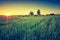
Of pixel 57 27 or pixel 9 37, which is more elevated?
pixel 57 27

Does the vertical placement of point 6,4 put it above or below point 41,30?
above

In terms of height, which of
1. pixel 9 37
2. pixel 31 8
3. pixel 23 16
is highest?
pixel 31 8

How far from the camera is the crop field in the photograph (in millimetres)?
1501

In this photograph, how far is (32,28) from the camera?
1513 mm

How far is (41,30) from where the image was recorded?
1.52 meters

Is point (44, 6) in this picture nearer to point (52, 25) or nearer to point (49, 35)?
point (52, 25)

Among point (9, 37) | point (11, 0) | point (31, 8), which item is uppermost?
point (11, 0)

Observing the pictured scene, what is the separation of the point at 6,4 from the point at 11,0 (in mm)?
90

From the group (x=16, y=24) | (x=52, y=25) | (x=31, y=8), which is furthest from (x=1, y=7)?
(x=52, y=25)

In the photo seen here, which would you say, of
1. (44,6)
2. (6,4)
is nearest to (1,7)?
(6,4)

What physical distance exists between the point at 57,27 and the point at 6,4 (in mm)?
783

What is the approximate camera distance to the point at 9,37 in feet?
4.90

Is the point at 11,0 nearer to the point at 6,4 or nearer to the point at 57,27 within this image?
the point at 6,4

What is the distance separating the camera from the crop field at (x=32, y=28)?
1501 millimetres
